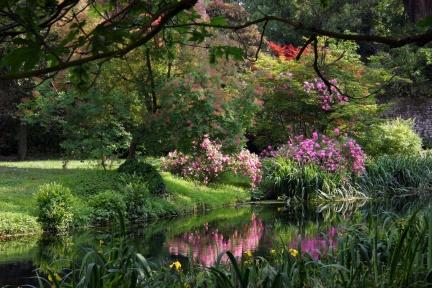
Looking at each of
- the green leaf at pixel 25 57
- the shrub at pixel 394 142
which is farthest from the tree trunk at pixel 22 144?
the green leaf at pixel 25 57

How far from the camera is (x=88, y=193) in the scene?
12273mm

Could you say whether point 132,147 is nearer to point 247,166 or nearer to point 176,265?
point 247,166

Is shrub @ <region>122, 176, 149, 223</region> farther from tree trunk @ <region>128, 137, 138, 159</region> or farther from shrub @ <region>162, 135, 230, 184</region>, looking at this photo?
shrub @ <region>162, 135, 230, 184</region>

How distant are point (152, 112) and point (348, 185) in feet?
18.5

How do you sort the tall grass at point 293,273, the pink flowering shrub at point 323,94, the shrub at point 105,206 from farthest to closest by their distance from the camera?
1. the pink flowering shrub at point 323,94
2. the shrub at point 105,206
3. the tall grass at point 293,273

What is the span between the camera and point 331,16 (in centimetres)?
2675

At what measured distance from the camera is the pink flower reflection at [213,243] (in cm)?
854

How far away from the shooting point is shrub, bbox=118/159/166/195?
1315 cm

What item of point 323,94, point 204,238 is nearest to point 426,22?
point 204,238

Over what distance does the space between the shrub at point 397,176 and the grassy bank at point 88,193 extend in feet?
11.4

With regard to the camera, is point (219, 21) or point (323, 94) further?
point (323, 94)

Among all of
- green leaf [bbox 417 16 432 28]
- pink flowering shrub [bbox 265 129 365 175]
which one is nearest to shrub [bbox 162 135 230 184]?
pink flowering shrub [bbox 265 129 365 175]

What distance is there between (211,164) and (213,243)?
612 centimetres

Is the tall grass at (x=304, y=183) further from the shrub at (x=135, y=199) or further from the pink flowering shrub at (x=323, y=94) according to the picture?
the shrub at (x=135, y=199)
